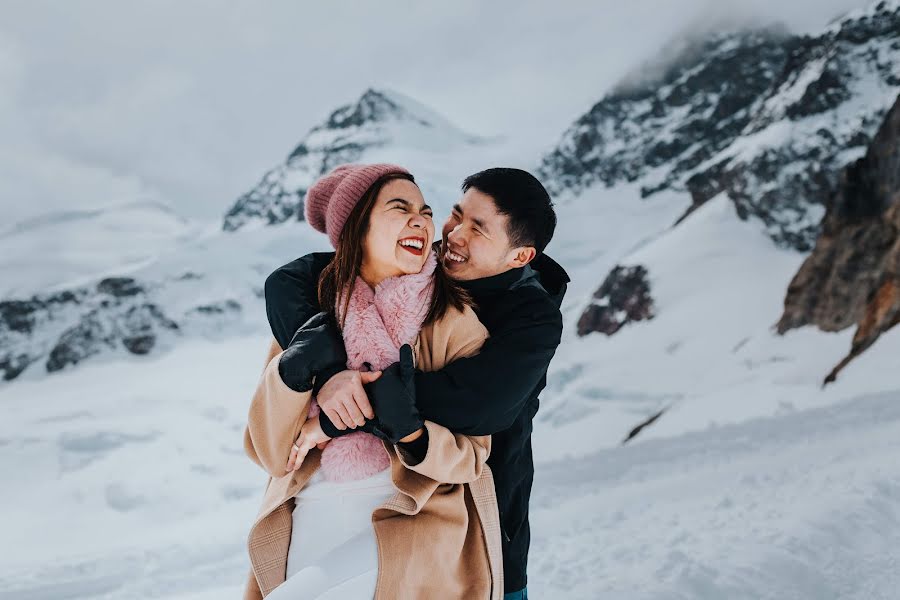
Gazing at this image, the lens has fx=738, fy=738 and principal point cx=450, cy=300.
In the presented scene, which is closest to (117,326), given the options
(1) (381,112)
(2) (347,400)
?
(1) (381,112)

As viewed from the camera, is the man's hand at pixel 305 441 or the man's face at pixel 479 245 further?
the man's face at pixel 479 245

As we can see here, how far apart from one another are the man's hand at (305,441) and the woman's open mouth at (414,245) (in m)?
0.52

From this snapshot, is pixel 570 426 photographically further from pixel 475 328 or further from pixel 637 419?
pixel 475 328

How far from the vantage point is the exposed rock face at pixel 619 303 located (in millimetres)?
37906

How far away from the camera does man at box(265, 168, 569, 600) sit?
1.82 metres

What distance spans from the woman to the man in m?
0.07

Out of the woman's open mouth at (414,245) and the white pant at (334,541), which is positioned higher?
the woman's open mouth at (414,245)

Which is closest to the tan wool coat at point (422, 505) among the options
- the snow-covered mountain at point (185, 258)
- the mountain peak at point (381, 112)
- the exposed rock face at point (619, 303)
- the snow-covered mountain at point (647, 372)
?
the snow-covered mountain at point (647, 372)

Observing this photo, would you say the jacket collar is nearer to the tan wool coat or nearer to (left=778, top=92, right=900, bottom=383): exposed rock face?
the tan wool coat

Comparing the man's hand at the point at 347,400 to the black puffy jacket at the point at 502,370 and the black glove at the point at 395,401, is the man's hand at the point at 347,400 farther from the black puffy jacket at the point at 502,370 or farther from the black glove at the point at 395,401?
the black puffy jacket at the point at 502,370

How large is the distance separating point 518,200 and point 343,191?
55cm

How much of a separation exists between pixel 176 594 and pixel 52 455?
32856 mm

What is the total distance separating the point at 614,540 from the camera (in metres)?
5.47

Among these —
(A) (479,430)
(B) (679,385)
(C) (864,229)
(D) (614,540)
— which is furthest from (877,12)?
(A) (479,430)
